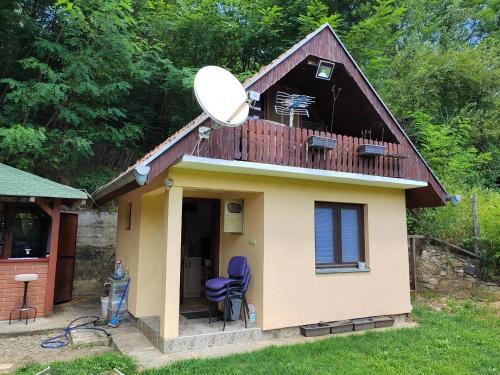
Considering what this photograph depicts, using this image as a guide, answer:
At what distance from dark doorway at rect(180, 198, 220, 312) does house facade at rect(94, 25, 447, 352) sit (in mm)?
23

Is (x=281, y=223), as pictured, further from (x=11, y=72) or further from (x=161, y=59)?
(x=11, y=72)

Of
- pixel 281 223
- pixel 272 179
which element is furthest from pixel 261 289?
pixel 272 179

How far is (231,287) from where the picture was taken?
5.90 m

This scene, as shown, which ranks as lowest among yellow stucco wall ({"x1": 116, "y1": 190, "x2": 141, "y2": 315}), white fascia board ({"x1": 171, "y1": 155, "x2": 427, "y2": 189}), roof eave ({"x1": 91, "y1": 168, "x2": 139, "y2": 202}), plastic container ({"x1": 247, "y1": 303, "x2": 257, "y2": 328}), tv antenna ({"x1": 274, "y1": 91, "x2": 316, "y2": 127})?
plastic container ({"x1": 247, "y1": 303, "x2": 257, "y2": 328})

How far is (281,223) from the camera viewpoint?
20.5 feet

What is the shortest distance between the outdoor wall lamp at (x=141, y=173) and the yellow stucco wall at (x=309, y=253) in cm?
65

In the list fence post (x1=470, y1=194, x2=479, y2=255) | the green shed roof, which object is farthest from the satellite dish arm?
fence post (x1=470, y1=194, x2=479, y2=255)

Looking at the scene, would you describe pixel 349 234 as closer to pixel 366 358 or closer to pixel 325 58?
pixel 366 358

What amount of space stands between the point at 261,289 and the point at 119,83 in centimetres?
707

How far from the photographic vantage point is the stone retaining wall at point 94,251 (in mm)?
10070

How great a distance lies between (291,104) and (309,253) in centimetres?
289

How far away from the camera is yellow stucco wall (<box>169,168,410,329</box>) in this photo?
5.98 m

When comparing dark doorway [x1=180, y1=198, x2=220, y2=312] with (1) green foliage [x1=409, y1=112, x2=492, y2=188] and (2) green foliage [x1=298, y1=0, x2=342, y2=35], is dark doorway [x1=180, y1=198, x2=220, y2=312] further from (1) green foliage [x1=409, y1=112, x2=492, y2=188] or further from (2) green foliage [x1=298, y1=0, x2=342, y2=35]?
(1) green foliage [x1=409, y1=112, x2=492, y2=188]

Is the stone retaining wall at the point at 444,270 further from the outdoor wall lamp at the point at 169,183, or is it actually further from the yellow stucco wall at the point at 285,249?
the outdoor wall lamp at the point at 169,183
